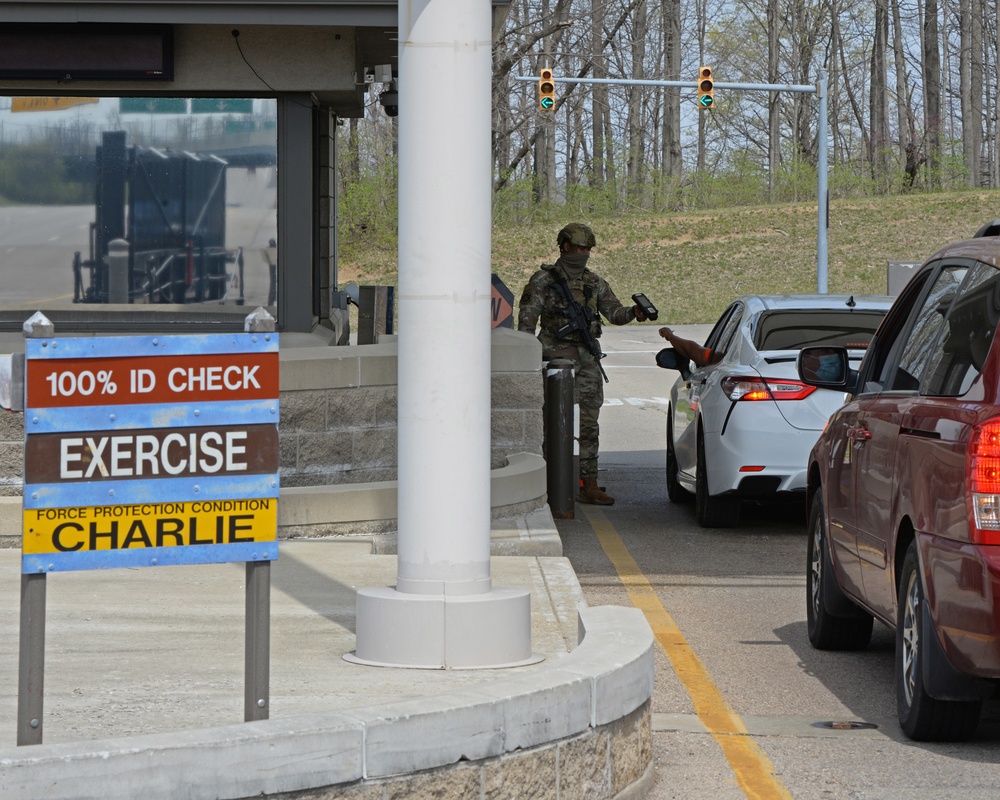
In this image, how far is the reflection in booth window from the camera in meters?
13.2

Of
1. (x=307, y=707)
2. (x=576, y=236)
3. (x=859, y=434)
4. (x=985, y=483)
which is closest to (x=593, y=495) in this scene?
(x=576, y=236)

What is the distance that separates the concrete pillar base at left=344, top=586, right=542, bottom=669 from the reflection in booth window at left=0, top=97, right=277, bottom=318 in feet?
25.7

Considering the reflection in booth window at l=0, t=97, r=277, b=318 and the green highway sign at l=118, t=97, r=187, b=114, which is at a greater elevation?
the green highway sign at l=118, t=97, r=187, b=114

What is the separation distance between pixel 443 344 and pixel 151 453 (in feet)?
5.74

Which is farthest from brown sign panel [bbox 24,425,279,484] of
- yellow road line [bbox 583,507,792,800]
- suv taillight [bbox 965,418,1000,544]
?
suv taillight [bbox 965,418,1000,544]

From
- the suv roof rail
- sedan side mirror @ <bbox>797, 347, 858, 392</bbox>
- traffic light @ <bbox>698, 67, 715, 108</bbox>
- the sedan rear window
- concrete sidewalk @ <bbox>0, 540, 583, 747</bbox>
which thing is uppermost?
traffic light @ <bbox>698, 67, 715, 108</bbox>

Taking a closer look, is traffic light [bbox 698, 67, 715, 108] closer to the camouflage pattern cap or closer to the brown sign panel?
the camouflage pattern cap

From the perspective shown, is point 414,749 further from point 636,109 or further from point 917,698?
point 636,109

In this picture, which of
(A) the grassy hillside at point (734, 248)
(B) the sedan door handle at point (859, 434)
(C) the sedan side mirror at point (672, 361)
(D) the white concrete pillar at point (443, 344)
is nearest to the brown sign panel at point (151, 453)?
(D) the white concrete pillar at point (443, 344)

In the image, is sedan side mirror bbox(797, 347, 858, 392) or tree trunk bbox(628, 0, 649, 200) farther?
tree trunk bbox(628, 0, 649, 200)

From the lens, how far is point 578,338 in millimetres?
13164

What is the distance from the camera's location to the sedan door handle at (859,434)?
21.5 ft

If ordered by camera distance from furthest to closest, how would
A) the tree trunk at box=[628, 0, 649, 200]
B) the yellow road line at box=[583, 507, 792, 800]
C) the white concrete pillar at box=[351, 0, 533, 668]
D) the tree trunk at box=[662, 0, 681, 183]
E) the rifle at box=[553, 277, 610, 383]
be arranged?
the tree trunk at box=[662, 0, 681, 183]
the tree trunk at box=[628, 0, 649, 200]
the rifle at box=[553, 277, 610, 383]
the white concrete pillar at box=[351, 0, 533, 668]
the yellow road line at box=[583, 507, 792, 800]

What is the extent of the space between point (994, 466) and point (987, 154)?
2893 inches
